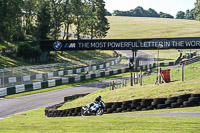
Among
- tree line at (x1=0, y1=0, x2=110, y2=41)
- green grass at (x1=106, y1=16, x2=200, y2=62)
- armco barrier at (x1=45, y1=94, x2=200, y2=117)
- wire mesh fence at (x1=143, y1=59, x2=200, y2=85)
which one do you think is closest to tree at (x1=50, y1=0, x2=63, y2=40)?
tree line at (x1=0, y1=0, x2=110, y2=41)

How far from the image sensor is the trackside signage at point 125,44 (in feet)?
129

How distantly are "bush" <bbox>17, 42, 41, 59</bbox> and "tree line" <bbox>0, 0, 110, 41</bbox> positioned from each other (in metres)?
2.68

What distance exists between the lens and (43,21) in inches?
2697

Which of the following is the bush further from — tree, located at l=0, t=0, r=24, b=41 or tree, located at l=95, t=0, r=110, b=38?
tree, located at l=95, t=0, r=110, b=38

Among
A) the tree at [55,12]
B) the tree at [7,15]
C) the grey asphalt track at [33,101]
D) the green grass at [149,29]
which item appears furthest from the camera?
the green grass at [149,29]

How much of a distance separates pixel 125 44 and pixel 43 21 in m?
32.5

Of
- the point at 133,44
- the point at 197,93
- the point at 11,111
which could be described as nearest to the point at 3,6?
the point at 133,44

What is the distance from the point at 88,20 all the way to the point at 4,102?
186 feet

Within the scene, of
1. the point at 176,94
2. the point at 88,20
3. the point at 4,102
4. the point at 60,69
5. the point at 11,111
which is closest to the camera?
the point at 176,94

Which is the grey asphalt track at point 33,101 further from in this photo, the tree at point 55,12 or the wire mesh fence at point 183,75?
the tree at point 55,12

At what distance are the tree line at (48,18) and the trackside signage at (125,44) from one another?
15.1 m

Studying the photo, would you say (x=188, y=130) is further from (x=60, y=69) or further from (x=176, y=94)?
(x=60, y=69)

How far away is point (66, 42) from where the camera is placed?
41.8 metres

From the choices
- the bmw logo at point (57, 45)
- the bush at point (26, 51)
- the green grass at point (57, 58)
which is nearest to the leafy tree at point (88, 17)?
the green grass at point (57, 58)
